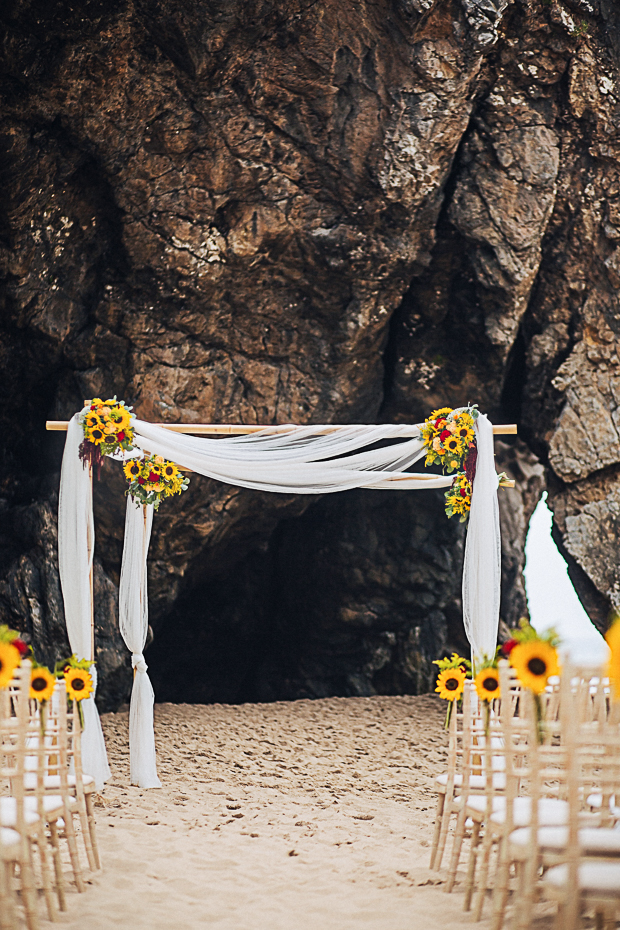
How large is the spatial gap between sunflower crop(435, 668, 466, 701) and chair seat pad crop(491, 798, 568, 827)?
4.34ft

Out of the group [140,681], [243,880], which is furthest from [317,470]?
[243,880]

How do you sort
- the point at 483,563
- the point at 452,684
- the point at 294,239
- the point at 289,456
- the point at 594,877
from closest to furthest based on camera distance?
the point at 594,877
the point at 452,684
the point at 483,563
the point at 289,456
the point at 294,239

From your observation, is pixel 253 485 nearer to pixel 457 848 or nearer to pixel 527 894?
pixel 457 848

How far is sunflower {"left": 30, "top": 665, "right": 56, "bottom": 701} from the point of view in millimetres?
3633

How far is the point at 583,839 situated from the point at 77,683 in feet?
8.46

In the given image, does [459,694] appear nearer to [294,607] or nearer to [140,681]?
[140,681]

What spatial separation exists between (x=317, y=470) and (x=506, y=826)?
332 centimetres

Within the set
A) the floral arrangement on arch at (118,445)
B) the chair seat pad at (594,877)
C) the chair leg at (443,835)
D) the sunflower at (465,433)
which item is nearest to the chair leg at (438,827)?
the chair leg at (443,835)

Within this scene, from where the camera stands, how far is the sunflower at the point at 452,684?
456 centimetres

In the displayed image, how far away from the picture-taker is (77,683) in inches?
165

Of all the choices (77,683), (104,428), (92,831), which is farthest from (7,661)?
(104,428)

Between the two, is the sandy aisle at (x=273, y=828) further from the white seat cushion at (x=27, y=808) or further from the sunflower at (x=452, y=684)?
the sunflower at (x=452, y=684)

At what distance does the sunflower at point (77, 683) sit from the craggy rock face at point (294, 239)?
13.1 feet

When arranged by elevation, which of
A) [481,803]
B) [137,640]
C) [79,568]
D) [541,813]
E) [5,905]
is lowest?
[5,905]
